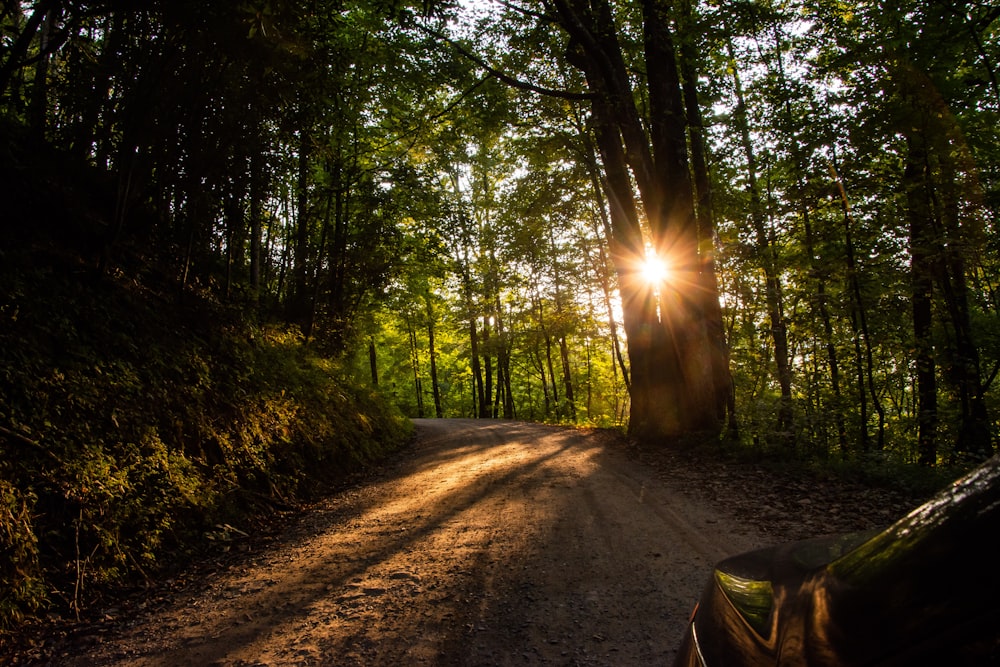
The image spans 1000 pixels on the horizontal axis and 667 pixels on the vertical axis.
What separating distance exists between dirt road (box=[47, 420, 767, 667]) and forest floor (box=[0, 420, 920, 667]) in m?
0.02

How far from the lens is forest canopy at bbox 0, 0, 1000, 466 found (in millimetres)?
6484

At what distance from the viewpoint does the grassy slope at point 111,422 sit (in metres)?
3.89

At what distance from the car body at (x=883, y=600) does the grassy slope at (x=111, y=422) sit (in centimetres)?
444

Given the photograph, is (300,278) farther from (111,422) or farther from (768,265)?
(768,265)

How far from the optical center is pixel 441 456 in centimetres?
1122

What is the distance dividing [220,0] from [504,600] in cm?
644

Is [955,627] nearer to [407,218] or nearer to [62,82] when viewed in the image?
[62,82]

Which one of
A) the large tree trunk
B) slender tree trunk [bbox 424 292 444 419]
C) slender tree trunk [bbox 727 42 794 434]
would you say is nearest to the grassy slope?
the large tree trunk

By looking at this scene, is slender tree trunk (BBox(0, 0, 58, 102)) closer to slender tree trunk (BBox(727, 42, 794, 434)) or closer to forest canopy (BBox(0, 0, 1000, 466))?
forest canopy (BBox(0, 0, 1000, 466))

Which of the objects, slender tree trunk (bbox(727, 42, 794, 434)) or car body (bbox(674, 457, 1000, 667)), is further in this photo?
slender tree trunk (bbox(727, 42, 794, 434))

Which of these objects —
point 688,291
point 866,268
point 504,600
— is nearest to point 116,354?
point 504,600

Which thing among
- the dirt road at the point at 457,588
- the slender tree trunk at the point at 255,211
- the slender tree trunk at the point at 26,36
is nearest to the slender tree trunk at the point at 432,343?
the slender tree trunk at the point at 255,211

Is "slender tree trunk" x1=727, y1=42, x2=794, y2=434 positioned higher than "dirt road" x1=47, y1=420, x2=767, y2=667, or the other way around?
"slender tree trunk" x1=727, y1=42, x2=794, y2=434

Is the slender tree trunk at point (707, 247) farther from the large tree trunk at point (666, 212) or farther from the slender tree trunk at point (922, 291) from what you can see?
the slender tree trunk at point (922, 291)
